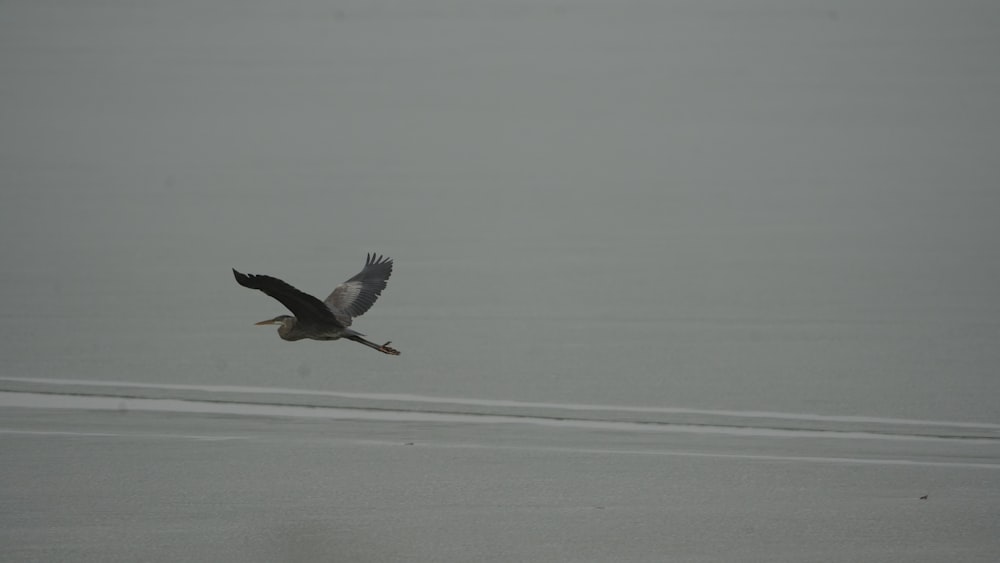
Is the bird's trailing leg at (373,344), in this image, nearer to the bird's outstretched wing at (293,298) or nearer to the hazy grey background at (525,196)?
the bird's outstretched wing at (293,298)

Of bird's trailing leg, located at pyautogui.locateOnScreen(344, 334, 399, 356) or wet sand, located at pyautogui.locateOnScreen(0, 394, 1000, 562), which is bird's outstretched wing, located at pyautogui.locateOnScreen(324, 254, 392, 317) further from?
wet sand, located at pyautogui.locateOnScreen(0, 394, 1000, 562)

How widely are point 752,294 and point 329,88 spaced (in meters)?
4.11

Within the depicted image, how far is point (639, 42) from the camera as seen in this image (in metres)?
10.3

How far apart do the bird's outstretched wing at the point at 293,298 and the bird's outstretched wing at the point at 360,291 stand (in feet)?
0.55

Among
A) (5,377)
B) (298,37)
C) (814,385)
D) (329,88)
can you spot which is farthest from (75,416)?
(298,37)

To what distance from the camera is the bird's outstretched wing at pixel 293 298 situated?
425 cm

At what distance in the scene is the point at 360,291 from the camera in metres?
5.36

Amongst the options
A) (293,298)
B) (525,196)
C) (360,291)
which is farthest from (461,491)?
(525,196)

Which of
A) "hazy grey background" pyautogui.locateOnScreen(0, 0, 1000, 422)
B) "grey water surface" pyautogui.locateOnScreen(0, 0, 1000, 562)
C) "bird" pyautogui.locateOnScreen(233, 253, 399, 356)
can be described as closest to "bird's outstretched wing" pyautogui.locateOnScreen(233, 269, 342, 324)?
"bird" pyautogui.locateOnScreen(233, 253, 399, 356)

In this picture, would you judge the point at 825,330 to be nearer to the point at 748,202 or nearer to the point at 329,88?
the point at 748,202

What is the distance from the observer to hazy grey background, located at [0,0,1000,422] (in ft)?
18.0

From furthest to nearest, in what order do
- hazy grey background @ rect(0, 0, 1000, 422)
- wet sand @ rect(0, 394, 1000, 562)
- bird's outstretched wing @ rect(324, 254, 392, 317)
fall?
hazy grey background @ rect(0, 0, 1000, 422) → bird's outstretched wing @ rect(324, 254, 392, 317) → wet sand @ rect(0, 394, 1000, 562)

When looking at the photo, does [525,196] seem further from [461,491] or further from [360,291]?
[461,491]

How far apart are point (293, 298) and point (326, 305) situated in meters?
0.26
